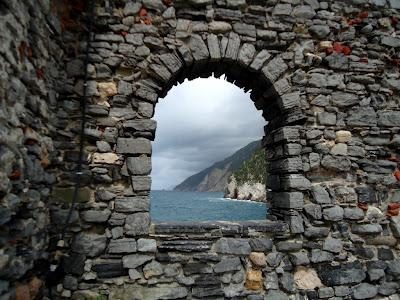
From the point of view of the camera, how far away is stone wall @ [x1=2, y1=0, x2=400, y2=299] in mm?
3848

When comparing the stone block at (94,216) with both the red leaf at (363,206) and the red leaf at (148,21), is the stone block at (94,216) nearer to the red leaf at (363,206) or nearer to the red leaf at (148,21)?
the red leaf at (148,21)

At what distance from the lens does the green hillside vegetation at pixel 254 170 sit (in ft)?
206

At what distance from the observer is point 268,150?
499cm

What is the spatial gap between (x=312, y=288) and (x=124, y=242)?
8.14 feet

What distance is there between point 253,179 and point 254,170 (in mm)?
5189

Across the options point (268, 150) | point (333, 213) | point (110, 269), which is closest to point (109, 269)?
point (110, 269)

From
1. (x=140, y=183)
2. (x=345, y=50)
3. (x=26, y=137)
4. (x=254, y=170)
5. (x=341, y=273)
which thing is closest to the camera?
(x=26, y=137)

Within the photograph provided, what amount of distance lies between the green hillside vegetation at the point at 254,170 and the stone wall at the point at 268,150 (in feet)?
179

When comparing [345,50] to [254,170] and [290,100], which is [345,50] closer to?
[290,100]

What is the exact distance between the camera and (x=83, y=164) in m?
3.92

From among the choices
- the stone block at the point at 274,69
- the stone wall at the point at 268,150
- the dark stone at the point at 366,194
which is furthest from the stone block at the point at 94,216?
the dark stone at the point at 366,194

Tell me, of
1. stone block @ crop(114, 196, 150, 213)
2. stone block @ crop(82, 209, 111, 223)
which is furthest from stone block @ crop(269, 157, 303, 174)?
stone block @ crop(82, 209, 111, 223)

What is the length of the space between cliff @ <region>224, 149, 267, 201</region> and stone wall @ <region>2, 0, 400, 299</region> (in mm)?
55972

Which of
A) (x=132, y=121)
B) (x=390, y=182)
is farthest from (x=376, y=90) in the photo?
(x=132, y=121)
